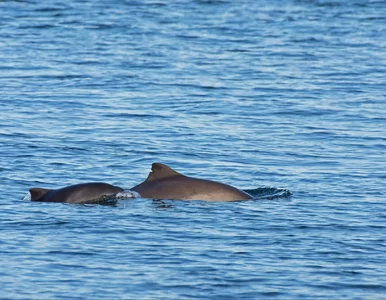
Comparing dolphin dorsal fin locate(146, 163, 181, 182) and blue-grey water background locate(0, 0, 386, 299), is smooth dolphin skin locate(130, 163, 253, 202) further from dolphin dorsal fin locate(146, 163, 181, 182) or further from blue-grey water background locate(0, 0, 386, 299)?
blue-grey water background locate(0, 0, 386, 299)

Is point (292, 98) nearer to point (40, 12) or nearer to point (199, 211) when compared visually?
point (199, 211)

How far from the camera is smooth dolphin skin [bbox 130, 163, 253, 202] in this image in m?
16.5

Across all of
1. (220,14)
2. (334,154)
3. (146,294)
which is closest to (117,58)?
(220,14)

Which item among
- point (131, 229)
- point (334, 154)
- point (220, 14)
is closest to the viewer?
point (131, 229)

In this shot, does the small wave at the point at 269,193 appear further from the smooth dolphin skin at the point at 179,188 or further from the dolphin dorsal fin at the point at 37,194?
the dolphin dorsal fin at the point at 37,194

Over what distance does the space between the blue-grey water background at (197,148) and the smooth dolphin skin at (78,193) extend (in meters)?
0.27

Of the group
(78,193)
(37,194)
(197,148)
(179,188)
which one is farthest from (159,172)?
(197,148)

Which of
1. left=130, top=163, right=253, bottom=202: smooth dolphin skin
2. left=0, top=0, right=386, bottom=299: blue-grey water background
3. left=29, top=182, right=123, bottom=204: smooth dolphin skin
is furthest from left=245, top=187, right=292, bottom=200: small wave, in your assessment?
left=29, top=182, right=123, bottom=204: smooth dolphin skin

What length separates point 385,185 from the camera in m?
18.2

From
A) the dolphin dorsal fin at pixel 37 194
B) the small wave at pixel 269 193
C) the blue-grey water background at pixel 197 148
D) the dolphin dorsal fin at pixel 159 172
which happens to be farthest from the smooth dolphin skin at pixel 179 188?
the dolphin dorsal fin at pixel 37 194

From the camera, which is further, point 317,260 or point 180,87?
point 180,87

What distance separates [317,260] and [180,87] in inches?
631

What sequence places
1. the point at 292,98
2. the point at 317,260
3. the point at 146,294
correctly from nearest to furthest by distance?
1. the point at 146,294
2. the point at 317,260
3. the point at 292,98

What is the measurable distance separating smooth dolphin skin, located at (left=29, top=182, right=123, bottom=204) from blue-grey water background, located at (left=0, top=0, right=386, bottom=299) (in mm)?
272
